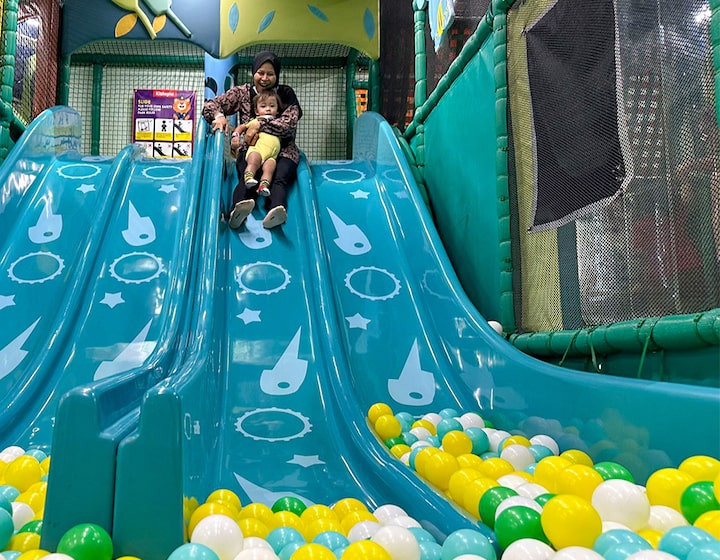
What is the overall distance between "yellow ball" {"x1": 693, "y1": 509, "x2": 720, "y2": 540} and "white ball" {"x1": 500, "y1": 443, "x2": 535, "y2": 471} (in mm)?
581

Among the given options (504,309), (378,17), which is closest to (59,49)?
(378,17)

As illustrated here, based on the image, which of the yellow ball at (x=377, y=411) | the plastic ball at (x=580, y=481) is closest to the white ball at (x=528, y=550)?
the plastic ball at (x=580, y=481)

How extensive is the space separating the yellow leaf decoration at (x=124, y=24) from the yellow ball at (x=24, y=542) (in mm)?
4940

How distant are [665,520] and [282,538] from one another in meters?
0.66

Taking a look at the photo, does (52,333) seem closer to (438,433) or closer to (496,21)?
(438,433)

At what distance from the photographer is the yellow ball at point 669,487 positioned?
44.2 inches

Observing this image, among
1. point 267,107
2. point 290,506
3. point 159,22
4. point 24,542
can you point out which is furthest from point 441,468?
point 159,22

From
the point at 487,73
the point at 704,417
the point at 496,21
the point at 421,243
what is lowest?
the point at 704,417

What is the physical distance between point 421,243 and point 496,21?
0.97m

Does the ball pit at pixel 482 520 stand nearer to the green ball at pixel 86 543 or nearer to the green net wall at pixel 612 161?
the green ball at pixel 86 543

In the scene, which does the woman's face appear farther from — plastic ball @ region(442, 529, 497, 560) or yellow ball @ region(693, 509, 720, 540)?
yellow ball @ region(693, 509, 720, 540)

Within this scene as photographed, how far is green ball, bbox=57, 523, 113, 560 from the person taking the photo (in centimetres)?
94

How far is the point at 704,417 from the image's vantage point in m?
1.21

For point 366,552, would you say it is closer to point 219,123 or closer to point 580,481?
point 580,481
